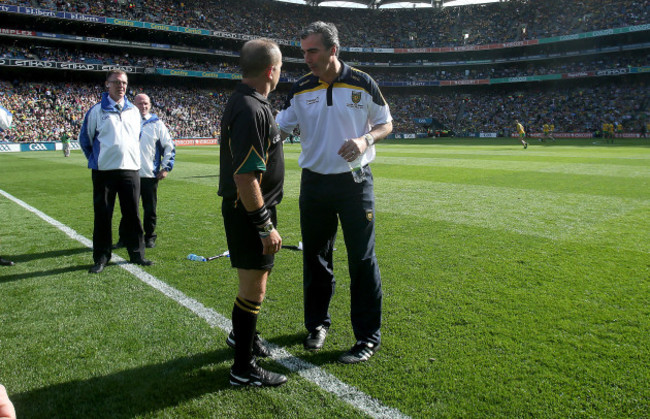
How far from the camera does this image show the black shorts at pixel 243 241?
2701 millimetres

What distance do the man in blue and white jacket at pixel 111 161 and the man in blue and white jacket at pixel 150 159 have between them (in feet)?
3.26

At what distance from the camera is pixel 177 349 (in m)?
3.29

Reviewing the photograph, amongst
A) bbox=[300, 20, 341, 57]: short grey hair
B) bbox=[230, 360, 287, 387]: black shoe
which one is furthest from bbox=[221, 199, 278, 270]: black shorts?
bbox=[300, 20, 341, 57]: short grey hair

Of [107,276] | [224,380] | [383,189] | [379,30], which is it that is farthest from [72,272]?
[379,30]

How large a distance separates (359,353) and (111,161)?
13.1 feet

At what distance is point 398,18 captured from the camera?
210ft

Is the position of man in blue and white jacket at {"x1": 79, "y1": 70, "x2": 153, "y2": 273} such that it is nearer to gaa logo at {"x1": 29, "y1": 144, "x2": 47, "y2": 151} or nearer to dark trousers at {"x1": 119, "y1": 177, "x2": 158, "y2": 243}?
dark trousers at {"x1": 119, "y1": 177, "x2": 158, "y2": 243}

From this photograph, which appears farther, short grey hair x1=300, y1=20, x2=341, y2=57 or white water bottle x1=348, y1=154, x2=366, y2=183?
white water bottle x1=348, y1=154, x2=366, y2=183

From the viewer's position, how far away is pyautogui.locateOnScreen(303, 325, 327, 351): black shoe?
10.7ft

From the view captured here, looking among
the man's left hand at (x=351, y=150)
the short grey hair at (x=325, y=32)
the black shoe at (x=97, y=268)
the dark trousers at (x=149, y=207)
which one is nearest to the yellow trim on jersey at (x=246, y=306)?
the man's left hand at (x=351, y=150)

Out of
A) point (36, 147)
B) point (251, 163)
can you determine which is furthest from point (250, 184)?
point (36, 147)

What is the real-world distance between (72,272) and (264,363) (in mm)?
3373

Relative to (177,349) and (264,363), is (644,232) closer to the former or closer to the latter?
(264,363)

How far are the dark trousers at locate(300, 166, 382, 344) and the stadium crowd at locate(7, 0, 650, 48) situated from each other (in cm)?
4816
